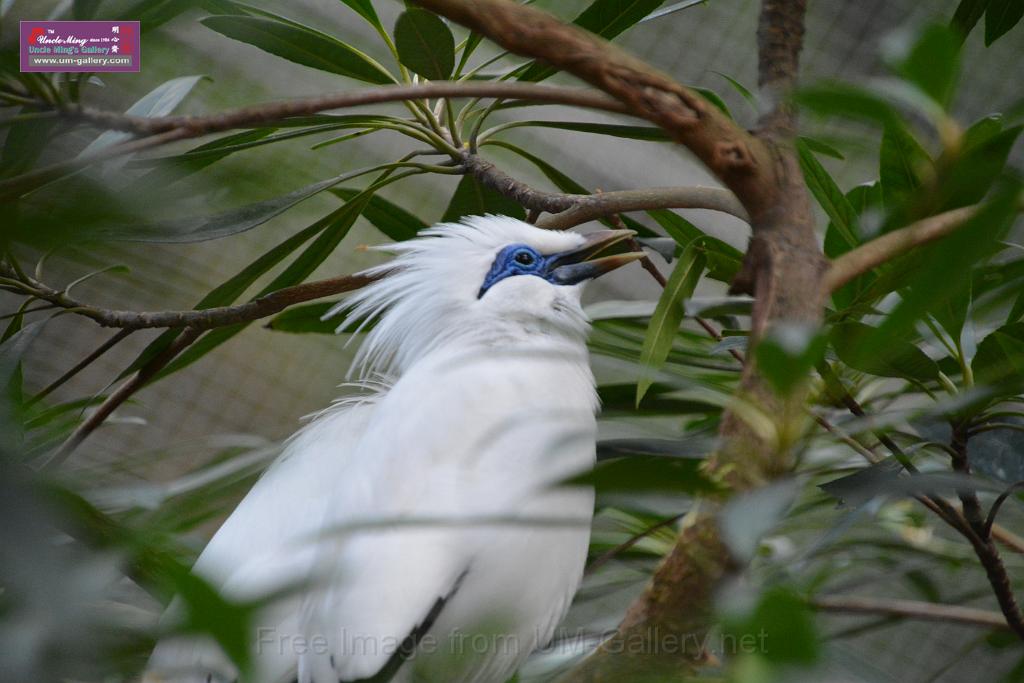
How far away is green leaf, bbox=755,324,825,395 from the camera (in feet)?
1.31

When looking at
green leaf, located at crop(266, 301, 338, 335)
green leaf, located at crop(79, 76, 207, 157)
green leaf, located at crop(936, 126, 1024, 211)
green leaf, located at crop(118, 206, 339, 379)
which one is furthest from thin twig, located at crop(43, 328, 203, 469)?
green leaf, located at crop(936, 126, 1024, 211)

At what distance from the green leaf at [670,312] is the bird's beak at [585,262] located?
1.11ft

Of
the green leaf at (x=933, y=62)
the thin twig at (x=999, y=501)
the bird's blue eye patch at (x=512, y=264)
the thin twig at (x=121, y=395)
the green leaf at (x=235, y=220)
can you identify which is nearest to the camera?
the green leaf at (x=933, y=62)

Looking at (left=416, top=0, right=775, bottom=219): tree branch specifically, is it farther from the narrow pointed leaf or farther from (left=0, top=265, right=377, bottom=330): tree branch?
(left=0, top=265, right=377, bottom=330): tree branch

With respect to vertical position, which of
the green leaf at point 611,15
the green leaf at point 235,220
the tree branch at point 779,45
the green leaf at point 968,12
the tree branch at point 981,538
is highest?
the green leaf at point 968,12

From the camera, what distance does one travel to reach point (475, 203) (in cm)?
135

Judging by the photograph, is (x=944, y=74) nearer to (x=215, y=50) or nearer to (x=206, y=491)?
(x=206, y=491)

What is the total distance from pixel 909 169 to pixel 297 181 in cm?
70

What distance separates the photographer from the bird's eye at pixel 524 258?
128 cm

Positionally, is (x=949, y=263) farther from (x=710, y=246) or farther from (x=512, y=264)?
(x=512, y=264)

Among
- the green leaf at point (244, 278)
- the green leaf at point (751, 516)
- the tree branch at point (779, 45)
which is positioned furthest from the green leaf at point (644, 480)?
the green leaf at point (244, 278)

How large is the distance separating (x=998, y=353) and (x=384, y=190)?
1706mm

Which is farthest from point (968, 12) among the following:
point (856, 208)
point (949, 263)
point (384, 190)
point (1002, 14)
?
point (384, 190)

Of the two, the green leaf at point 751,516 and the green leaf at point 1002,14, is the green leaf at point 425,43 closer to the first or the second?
the green leaf at point 1002,14
